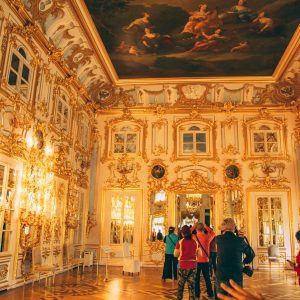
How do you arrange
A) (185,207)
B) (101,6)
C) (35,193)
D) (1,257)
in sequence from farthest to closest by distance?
1. (185,207)
2. (101,6)
3. (35,193)
4. (1,257)

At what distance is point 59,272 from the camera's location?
1118 cm

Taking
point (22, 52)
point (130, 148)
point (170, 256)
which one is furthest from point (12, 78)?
point (130, 148)

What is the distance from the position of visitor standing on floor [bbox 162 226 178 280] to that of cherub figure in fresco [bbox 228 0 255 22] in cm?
660

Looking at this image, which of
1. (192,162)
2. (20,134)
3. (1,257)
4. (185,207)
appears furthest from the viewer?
(185,207)

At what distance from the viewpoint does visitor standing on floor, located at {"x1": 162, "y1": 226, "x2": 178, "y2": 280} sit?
956cm

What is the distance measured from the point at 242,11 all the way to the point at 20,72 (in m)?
6.61

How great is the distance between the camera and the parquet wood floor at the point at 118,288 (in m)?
7.51

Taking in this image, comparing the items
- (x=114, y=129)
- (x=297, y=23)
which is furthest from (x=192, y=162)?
(x=297, y=23)

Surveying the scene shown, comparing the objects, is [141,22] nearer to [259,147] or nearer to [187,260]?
[259,147]

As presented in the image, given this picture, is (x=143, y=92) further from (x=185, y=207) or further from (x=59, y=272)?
(x=59, y=272)

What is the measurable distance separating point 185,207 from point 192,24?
853 cm

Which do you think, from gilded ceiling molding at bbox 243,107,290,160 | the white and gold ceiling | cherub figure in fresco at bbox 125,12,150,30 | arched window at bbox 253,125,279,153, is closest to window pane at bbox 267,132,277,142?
arched window at bbox 253,125,279,153

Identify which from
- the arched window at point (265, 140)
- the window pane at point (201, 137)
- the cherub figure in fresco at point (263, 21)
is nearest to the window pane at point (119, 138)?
the window pane at point (201, 137)

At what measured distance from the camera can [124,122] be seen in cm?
1584
